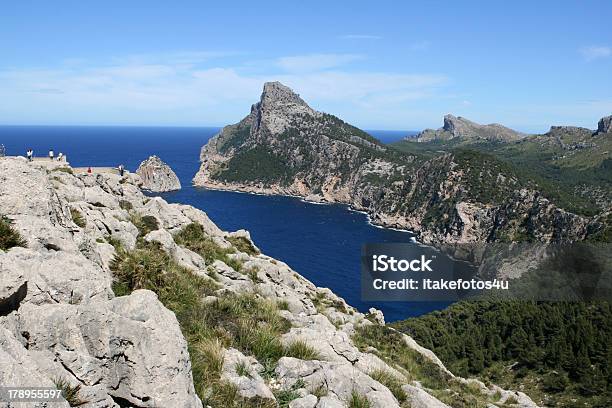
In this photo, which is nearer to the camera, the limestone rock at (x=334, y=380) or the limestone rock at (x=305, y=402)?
the limestone rock at (x=305, y=402)

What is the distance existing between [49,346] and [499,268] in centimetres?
15724

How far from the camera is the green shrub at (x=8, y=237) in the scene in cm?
978

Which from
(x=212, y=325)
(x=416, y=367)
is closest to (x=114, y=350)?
(x=212, y=325)

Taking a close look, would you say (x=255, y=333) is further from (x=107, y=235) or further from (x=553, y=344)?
(x=553, y=344)

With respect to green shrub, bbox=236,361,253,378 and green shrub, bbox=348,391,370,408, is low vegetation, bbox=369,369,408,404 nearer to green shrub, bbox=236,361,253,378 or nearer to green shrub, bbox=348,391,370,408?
green shrub, bbox=348,391,370,408

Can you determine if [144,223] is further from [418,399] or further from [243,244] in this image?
[418,399]

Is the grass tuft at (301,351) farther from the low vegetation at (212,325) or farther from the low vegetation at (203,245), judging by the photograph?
the low vegetation at (203,245)

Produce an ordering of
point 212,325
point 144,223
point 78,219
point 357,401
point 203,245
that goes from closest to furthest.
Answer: point 357,401, point 212,325, point 78,219, point 144,223, point 203,245

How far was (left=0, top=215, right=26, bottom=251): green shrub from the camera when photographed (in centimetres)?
978

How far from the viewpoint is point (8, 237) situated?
390 inches

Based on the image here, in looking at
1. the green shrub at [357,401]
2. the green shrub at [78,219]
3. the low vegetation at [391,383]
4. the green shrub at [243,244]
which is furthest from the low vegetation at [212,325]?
the green shrub at [243,244]

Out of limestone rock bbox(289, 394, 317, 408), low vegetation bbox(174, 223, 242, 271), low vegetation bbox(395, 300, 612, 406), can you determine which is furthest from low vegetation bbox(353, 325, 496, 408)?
low vegetation bbox(395, 300, 612, 406)

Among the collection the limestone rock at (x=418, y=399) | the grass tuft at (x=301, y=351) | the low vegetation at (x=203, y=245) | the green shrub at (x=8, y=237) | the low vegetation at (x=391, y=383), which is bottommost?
the limestone rock at (x=418, y=399)

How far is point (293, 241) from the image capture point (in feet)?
534
